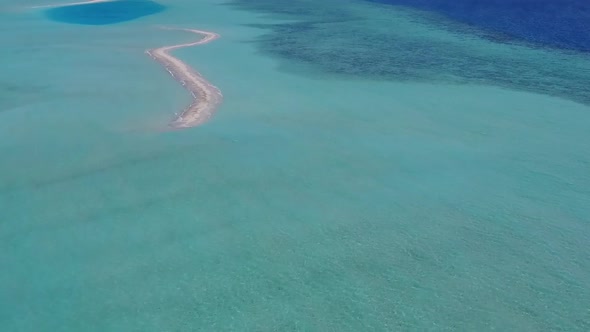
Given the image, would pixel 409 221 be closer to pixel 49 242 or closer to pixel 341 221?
pixel 341 221

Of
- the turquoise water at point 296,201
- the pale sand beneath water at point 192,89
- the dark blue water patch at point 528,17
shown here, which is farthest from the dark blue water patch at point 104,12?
the dark blue water patch at point 528,17

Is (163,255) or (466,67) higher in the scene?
(466,67)

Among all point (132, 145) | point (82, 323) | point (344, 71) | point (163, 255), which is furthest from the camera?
point (344, 71)

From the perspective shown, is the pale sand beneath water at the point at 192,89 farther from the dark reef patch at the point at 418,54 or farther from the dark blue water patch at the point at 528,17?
the dark blue water patch at the point at 528,17

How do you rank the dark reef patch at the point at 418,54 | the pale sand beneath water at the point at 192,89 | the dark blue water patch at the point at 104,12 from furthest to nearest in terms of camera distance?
1. the dark blue water patch at the point at 104,12
2. the dark reef patch at the point at 418,54
3. the pale sand beneath water at the point at 192,89

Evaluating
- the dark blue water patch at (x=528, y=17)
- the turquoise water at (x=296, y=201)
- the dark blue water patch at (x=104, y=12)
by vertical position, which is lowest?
the turquoise water at (x=296, y=201)

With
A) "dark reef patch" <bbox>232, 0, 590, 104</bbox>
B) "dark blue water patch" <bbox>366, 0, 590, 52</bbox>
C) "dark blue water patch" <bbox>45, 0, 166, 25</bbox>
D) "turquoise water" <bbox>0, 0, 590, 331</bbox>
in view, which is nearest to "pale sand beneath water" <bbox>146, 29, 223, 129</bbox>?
"turquoise water" <bbox>0, 0, 590, 331</bbox>

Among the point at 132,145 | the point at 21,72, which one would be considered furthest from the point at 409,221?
the point at 21,72

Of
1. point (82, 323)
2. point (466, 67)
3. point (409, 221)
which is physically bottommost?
point (82, 323)

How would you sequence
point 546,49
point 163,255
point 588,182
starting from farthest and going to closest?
1. point 546,49
2. point 588,182
3. point 163,255
